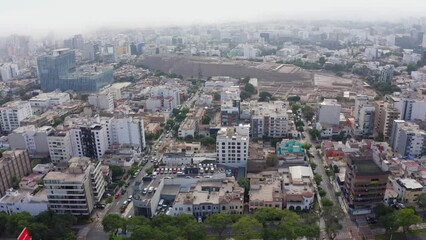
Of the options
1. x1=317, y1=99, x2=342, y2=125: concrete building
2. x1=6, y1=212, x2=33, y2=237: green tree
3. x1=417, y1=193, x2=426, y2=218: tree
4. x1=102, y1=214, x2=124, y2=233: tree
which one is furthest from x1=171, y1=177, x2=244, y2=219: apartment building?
x1=317, y1=99, x2=342, y2=125: concrete building

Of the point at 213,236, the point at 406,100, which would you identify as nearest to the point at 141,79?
the point at 406,100

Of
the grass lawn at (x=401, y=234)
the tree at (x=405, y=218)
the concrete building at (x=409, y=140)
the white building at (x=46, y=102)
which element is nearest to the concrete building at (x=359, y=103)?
the concrete building at (x=409, y=140)

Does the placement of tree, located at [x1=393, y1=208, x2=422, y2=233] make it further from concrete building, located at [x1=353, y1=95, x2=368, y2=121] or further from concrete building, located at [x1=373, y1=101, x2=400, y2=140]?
concrete building, located at [x1=353, y1=95, x2=368, y2=121]

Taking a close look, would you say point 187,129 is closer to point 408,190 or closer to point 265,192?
point 265,192

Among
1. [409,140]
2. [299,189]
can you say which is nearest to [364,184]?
[299,189]

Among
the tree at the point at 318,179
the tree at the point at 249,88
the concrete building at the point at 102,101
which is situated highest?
the concrete building at the point at 102,101

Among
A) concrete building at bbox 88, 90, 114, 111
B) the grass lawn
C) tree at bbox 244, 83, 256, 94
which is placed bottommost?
the grass lawn

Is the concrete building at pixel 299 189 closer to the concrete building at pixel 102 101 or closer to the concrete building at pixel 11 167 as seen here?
the concrete building at pixel 11 167
